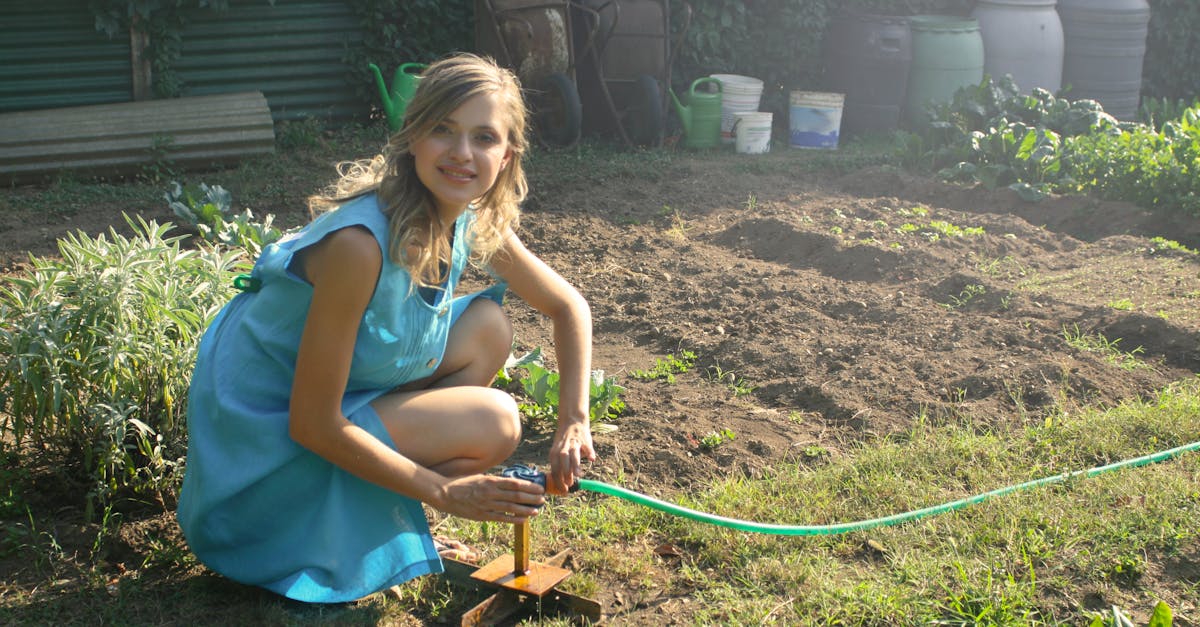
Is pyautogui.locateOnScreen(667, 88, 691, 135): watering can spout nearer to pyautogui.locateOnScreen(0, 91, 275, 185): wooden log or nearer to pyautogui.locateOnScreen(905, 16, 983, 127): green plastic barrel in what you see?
pyautogui.locateOnScreen(905, 16, 983, 127): green plastic barrel

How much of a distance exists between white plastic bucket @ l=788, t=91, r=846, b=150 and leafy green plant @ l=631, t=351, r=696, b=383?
4585 mm

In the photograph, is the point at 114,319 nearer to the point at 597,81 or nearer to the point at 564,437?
the point at 564,437

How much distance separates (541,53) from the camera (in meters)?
7.18

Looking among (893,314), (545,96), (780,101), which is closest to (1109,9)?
(780,101)

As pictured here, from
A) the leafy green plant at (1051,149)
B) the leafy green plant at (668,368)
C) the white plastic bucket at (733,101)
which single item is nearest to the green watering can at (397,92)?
the white plastic bucket at (733,101)

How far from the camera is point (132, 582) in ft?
7.48

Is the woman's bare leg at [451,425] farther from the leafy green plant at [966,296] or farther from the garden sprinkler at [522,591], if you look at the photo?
the leafy green plant at [966,296]

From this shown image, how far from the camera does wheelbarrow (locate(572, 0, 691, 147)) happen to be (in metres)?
7.46

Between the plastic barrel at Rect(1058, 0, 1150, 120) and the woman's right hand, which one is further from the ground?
the plastic barrel at Rect(1058, 0, 1150, 120)

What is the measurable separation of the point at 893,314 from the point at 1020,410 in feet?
2.93

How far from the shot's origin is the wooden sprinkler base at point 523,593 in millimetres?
2186

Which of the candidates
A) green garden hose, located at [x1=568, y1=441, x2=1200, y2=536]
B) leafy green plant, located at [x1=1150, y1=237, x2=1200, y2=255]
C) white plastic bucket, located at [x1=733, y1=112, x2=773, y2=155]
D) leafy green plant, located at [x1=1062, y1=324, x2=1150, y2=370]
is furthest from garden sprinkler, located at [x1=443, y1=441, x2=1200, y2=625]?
white plastic bucket, located at [x1=733, y1=112, x2=773, y2=155]

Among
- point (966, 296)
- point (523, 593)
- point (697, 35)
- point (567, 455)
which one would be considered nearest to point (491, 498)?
point (567, 455)

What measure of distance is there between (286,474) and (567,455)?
0.55 m
